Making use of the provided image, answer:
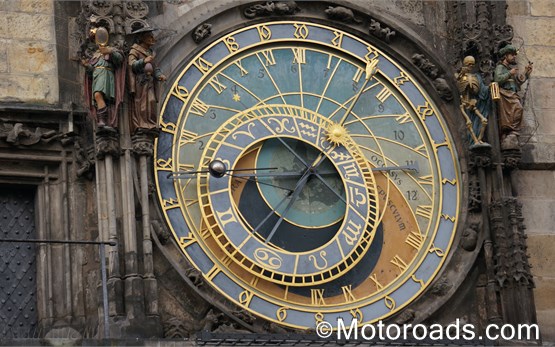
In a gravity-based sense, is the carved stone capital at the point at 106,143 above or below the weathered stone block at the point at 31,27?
Answer: below

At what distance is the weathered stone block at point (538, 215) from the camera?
755 inches

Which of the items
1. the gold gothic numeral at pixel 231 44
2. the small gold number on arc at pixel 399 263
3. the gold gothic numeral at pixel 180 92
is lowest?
the small gold number on arc at pixel 399 263

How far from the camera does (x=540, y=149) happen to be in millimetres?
19500

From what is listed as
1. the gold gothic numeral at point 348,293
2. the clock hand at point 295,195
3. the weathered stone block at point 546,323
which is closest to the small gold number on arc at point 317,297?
the gold gothic numeral at point 348,293

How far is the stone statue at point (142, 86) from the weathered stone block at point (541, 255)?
3320 millimetres

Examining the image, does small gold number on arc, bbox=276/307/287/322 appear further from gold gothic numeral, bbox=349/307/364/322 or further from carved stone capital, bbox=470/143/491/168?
carved stone capital, bbox=470/143/491/168

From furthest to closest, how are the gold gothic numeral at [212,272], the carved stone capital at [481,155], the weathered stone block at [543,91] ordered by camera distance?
1. the weathered stone block at [543,91]
2. the carved stone capital at [481,155]
3. the gold gothic numeral at [212,272]

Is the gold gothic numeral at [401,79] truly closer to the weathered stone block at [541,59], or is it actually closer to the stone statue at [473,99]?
the stone statue at [473,99]

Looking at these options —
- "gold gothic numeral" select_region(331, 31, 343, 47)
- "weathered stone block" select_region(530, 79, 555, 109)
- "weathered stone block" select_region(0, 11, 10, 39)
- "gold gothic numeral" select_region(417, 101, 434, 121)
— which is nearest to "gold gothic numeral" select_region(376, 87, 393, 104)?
"gold gothic numeral" select_region(417, 101, 434, 121)

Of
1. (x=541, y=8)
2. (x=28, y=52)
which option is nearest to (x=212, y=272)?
(x=28, y=52)

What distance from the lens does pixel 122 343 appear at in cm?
1688

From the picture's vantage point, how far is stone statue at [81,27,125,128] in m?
18.1

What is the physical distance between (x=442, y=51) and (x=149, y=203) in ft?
10.1

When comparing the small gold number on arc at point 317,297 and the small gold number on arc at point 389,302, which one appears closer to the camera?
the small gold number on arc at point 317,297
